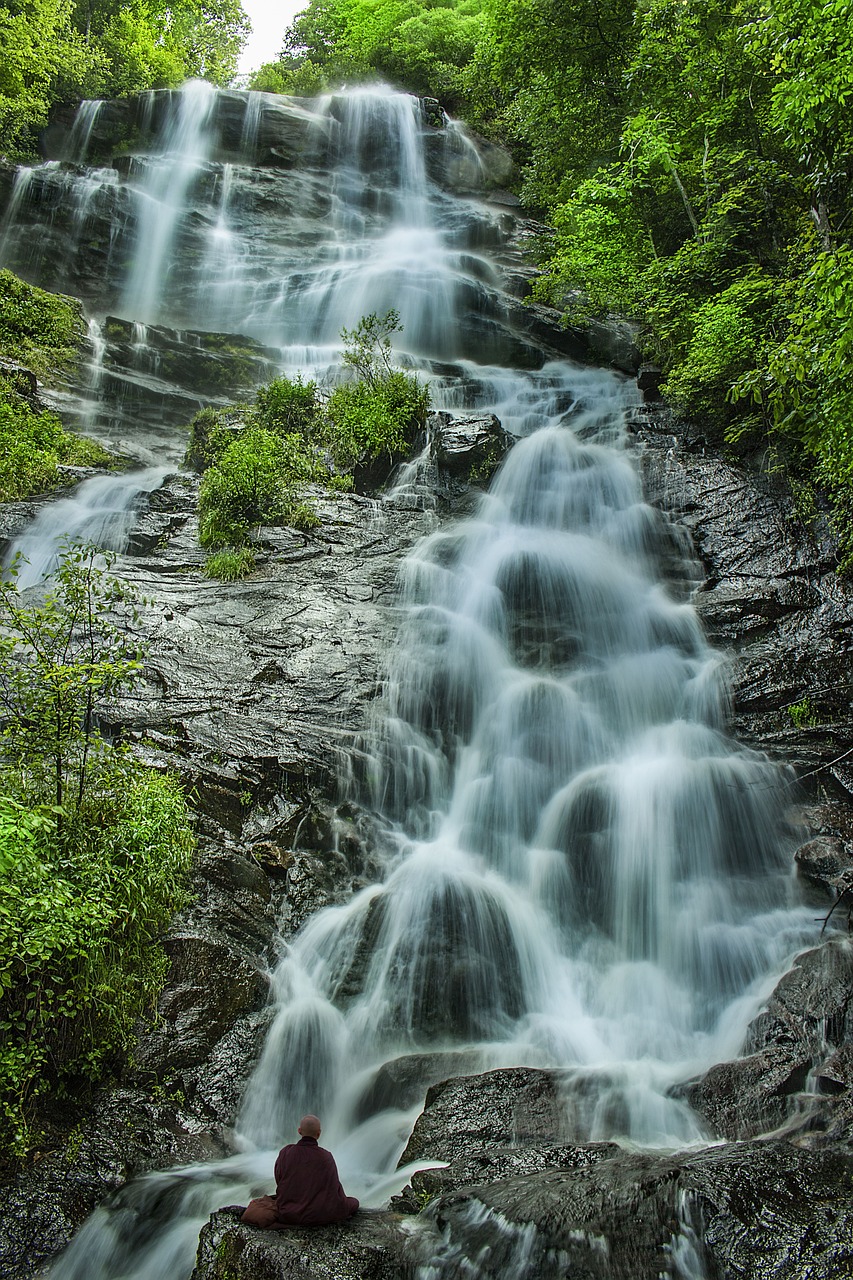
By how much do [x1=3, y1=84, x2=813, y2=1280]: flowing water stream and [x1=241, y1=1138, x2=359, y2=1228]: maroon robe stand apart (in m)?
0.73

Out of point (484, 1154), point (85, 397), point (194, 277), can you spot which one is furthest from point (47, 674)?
point (194, 277)

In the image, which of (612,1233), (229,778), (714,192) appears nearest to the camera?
(612,1233)

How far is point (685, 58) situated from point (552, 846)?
17.6 metres

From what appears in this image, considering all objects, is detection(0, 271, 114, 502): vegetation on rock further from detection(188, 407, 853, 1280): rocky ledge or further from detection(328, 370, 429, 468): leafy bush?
detection(188, 407, 853, 1280): rocky ledge

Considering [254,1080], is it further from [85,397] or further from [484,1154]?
[85,397]

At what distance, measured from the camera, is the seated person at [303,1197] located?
4.21 meters

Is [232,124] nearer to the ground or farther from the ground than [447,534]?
farther from the ground

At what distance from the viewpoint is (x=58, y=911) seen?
496cm

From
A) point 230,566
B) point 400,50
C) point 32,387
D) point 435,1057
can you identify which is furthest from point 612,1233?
point 400,50

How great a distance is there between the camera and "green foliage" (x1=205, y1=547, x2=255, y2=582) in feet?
38.3

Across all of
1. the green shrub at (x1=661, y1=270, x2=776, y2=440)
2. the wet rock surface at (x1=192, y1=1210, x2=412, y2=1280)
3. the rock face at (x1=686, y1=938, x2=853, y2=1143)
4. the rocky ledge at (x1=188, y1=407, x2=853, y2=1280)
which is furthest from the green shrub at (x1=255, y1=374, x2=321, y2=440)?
the wet rock surface at (x1=192, y1=1210, x2=412, y2=1280)

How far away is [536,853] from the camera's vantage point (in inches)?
333

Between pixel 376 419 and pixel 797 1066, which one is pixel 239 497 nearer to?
pixel 376 419

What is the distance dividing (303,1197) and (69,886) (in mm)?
2422
